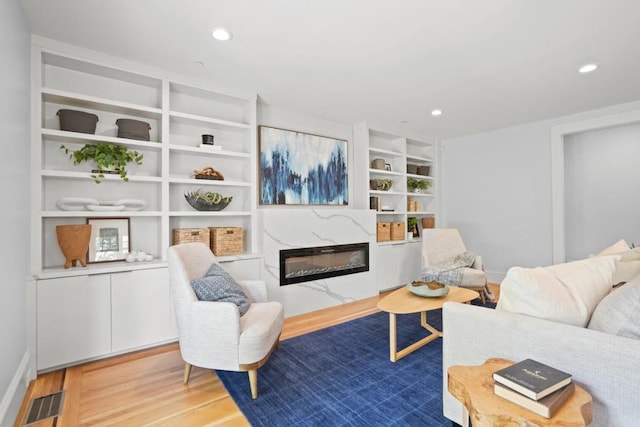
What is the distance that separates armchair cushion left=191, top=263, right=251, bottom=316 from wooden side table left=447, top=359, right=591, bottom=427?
1.49 m

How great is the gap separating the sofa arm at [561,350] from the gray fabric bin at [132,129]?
2.81 metres

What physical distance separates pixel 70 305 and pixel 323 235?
8.04 feet

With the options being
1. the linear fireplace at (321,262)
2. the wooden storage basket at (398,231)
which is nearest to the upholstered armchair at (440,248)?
the wooden storage basket at (398,231)

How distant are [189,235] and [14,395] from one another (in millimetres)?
1547

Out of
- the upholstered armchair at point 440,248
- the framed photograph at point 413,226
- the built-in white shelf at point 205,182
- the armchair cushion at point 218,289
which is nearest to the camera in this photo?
the armchair cushion at point 218,289

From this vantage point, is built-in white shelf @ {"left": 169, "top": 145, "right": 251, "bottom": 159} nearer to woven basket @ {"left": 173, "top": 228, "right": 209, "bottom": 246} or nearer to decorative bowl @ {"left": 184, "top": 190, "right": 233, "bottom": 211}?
decorative bowl @ {"left": 184, "top": 190, "right": 233, "bottom": 211}

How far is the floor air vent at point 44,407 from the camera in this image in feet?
5.91

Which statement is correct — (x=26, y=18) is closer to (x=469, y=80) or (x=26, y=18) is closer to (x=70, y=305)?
(x=70, y=305)

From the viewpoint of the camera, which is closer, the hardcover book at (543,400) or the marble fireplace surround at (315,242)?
the hardcover book at (543,400)

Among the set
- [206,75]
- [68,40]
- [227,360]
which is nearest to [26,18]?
[68,40]

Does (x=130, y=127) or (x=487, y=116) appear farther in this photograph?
(x=487, y=116)

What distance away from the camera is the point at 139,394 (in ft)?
6.70

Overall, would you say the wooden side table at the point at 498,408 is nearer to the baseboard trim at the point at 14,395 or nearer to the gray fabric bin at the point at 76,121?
the baseboard trim at the point at 14,395

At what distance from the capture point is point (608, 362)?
1085mm
